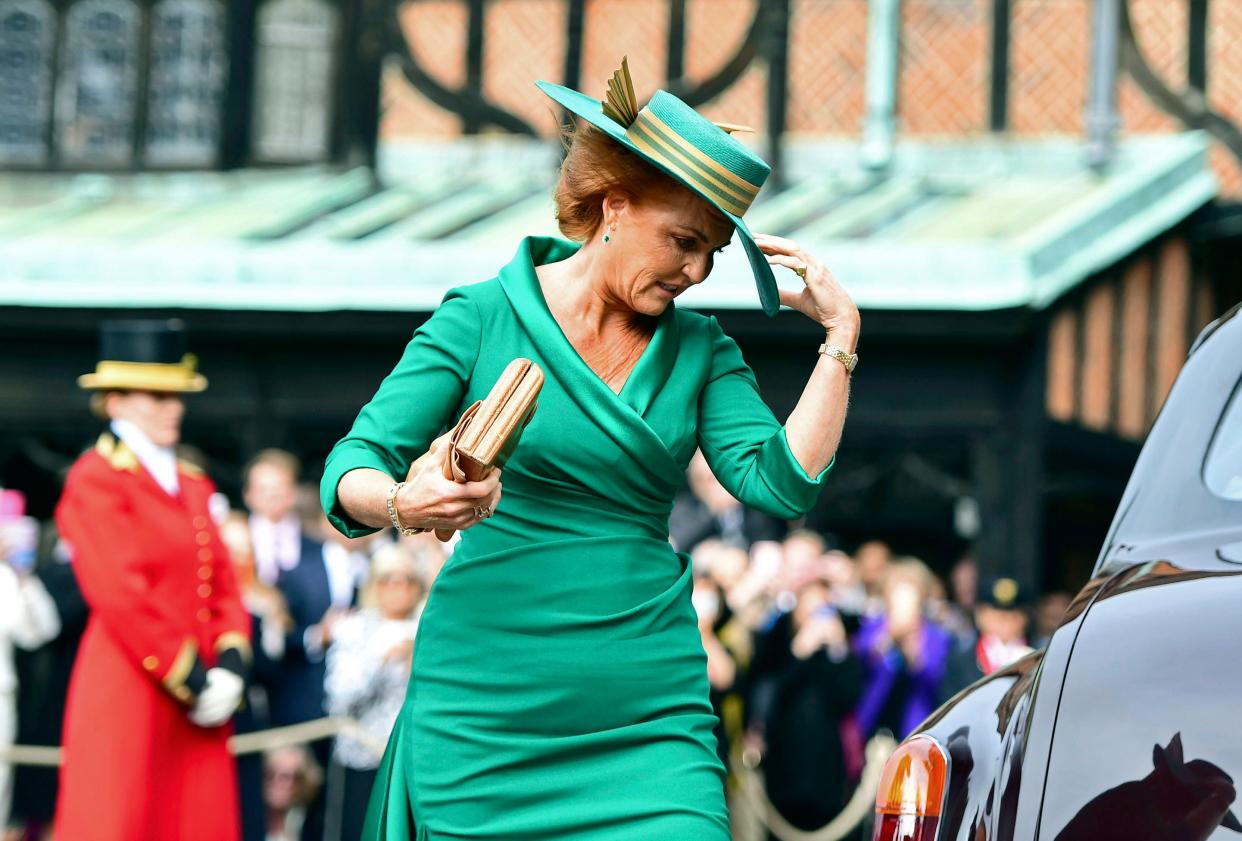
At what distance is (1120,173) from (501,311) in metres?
11.3

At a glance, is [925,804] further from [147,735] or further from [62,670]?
[62,670]

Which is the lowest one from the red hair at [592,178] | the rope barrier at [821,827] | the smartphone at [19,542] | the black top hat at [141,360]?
the rope barrier at [821,827]

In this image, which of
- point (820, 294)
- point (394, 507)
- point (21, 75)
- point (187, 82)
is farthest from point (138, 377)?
point (21, 75)

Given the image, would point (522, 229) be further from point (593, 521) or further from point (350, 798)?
point (593, 521)

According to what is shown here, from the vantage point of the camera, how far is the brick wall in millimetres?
14945

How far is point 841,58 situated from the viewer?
15.4 m

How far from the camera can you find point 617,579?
146 inches

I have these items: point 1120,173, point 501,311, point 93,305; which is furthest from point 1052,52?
point 501,311

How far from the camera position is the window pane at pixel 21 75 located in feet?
57.1

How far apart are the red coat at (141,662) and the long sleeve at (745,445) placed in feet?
10.4

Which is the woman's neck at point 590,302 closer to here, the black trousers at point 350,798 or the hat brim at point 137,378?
the hat brim at point 137,378

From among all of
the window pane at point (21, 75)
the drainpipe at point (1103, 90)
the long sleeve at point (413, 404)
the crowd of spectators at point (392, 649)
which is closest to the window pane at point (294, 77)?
the window pane at point (21, 75)

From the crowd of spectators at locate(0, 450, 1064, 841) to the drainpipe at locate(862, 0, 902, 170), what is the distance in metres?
4.40

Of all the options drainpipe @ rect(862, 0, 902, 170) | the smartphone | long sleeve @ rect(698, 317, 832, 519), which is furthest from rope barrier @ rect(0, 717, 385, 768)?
drainpipe @ rect(862, 0, 902, 170)
